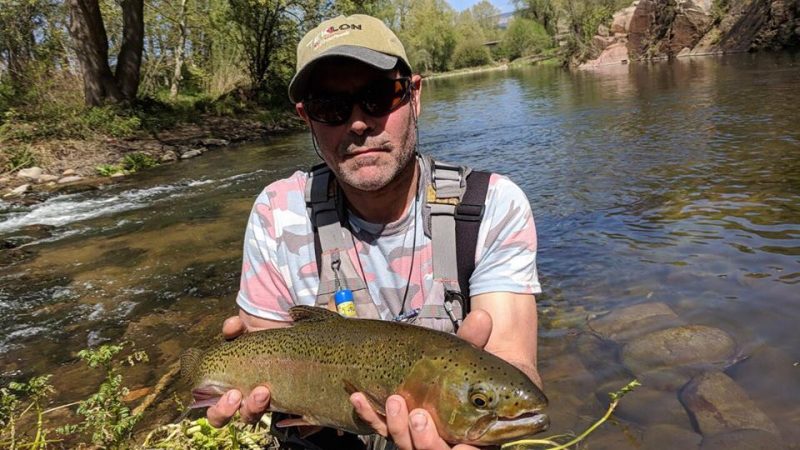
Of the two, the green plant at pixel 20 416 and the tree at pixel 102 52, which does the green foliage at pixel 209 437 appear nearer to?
the green plant at pixel 20 416

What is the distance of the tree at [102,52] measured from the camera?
19281mm

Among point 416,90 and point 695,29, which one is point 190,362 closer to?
point 416,90

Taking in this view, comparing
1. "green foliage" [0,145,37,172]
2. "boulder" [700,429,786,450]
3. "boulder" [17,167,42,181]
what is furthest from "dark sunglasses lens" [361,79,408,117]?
"green foliage" [0,145,37,172]

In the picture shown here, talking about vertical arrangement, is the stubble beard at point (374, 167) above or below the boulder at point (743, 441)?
above

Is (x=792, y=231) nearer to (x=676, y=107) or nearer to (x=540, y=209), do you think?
(x=540, y=209)

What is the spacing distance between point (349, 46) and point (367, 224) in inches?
35.6

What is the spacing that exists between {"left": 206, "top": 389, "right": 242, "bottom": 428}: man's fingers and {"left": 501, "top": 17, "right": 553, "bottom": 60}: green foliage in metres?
105

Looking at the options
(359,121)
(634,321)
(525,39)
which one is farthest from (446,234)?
(525,39)

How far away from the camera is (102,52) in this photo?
789 inches

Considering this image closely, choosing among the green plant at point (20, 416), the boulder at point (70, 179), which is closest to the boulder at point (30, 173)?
the boulder at point (70, 179)

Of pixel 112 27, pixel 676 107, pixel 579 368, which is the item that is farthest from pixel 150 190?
pixel 112 27

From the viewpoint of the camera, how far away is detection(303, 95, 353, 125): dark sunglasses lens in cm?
276

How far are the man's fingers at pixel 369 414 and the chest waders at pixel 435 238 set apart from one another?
63 cm

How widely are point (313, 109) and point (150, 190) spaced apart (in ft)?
41.9
